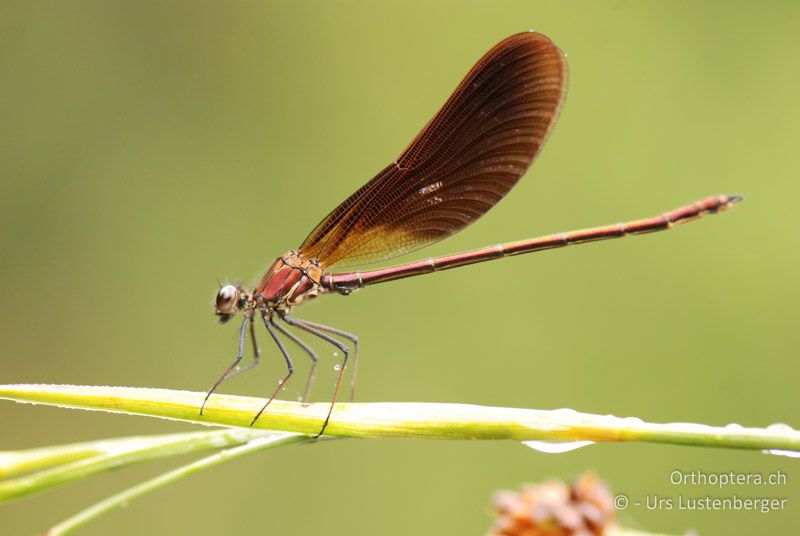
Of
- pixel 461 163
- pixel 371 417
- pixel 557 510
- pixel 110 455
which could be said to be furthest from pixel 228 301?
pixel 557 510

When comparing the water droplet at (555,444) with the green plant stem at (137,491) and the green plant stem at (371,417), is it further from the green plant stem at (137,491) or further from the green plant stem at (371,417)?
the green plant stem at (137,491)

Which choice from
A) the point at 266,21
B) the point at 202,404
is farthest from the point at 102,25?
the point at 202,404

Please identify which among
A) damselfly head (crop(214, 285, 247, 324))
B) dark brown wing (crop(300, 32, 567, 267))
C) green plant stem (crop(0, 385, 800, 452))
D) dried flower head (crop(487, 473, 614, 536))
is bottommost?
dried flower head (crop(487, 473, 614, 536))

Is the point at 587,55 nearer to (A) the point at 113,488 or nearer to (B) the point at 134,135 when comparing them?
(B) the point at 134,135

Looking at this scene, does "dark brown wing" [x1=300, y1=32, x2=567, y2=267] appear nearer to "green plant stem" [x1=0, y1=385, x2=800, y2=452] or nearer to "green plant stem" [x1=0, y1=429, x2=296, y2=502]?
"green plant stem" [x1=0, y1=385, x2=800, y2=452]

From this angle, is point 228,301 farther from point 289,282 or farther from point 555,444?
point 555,444

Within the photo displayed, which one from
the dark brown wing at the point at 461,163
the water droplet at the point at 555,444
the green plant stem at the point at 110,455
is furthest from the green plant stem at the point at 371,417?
the dark brown wing at the point at 461,163

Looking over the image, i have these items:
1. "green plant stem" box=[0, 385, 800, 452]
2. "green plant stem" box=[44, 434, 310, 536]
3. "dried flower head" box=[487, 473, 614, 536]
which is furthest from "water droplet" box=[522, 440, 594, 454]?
"green plant stem" box=[44, 434, 310, 536]
